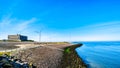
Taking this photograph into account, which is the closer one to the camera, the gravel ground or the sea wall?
the gravel ground

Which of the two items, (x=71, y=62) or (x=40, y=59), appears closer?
(x=40, y=59)

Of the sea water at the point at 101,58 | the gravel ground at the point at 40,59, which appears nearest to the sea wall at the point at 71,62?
the gravel ground at the point at 40,59

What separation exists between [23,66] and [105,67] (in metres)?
16.8

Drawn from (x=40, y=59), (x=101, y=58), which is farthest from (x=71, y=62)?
(x=101, y=58)

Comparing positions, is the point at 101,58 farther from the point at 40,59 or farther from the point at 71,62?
the point at 40,59

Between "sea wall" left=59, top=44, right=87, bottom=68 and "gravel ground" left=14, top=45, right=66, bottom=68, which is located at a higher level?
"gravel ground" left=14, top=45, right=66, bottom=68

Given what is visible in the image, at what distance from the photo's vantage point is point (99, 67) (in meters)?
25.7

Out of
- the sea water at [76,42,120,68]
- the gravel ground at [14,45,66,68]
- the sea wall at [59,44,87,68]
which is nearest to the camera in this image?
the gravel ground at [14,45,66,68]

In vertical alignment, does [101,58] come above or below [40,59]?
below

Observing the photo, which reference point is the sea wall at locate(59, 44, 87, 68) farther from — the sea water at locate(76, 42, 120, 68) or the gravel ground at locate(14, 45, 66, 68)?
the sea water at locate(76, 42, 120, 68)

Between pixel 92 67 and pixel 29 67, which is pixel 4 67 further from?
pixel 92 67

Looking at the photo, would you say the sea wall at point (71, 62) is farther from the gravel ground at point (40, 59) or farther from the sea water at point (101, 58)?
the sea water at point (101, 58)

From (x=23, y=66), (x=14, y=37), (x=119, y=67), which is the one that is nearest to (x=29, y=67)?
(x=23, y=66)

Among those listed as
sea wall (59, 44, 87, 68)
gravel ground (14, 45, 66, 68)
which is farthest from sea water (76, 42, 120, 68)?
gravel ground (14, 45, 66, 68)
